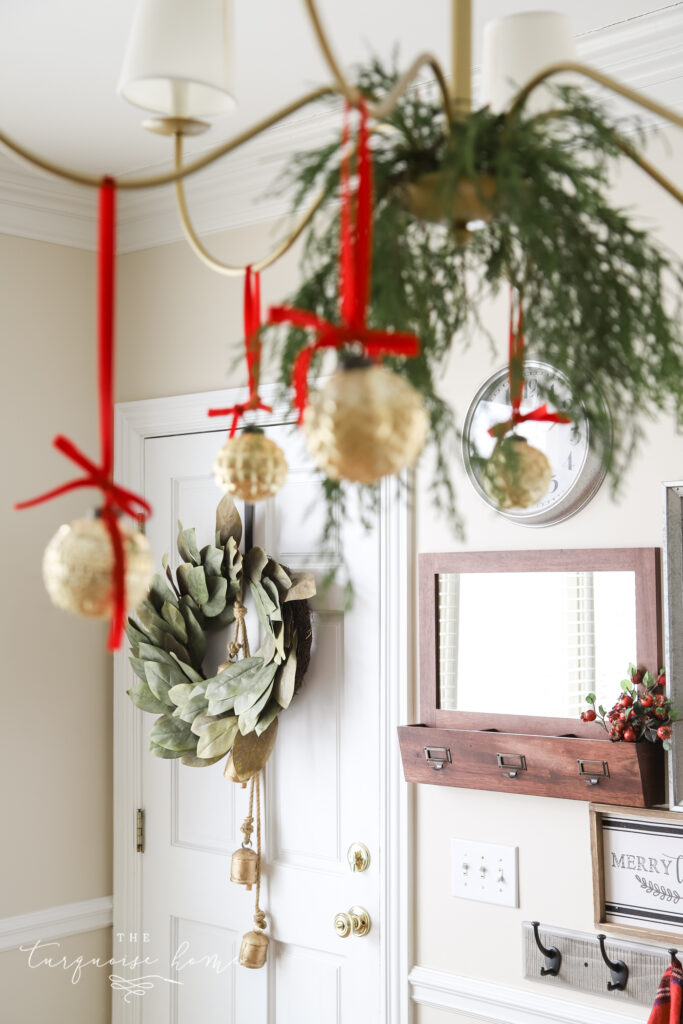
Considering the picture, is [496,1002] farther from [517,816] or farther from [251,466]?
[251,466]

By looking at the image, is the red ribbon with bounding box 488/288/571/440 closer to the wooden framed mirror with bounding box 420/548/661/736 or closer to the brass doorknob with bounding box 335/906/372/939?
the wooden framed mirror with bounding box 420/548/661/736

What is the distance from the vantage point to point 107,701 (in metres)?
3.04

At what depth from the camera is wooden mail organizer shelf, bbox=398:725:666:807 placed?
1940 millimetres

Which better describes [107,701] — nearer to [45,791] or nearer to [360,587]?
[45,791]

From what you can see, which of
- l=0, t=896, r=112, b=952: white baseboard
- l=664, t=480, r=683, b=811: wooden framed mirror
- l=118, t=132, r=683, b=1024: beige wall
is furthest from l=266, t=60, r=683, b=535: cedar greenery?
l=0, t=896, r=112, b=952: white baseboard

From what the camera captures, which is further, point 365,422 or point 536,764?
point 536,764

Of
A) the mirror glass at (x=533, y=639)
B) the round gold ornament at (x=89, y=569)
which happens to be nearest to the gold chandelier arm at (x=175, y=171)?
the round gold ornament at (x=89, y=569)

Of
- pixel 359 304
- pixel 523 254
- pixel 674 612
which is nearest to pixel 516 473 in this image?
pixel 523 254

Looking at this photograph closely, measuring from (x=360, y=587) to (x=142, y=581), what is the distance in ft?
5.79

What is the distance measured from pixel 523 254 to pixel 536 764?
4.55ft

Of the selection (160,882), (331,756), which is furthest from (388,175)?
(160,882)

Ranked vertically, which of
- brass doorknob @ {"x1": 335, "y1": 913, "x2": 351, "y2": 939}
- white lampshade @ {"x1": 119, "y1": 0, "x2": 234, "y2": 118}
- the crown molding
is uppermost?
the crown molding

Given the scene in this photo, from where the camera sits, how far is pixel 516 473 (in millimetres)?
991

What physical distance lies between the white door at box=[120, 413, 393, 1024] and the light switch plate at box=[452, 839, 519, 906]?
20 cm
